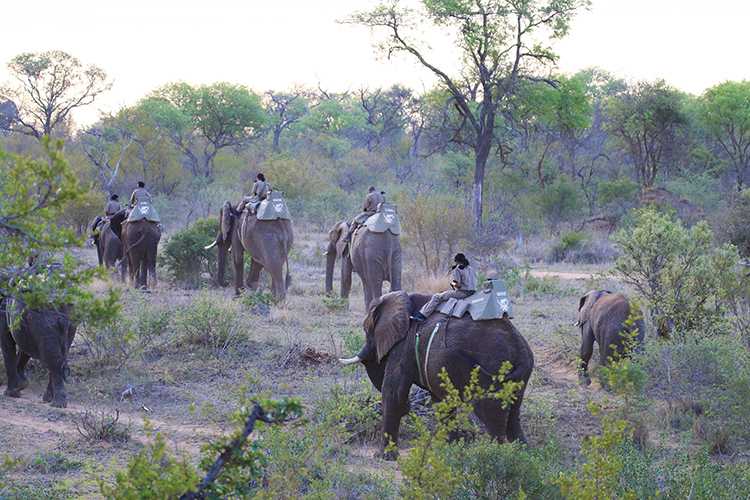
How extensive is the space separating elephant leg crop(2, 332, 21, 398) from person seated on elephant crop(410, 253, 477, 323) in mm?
4486

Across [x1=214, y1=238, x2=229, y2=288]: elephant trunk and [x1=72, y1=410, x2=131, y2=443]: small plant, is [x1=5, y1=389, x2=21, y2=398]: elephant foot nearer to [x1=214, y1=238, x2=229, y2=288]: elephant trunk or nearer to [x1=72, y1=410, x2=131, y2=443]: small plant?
[x1=72, y1=410, x2=131, y2=443]: small plant

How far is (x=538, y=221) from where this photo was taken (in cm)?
2875

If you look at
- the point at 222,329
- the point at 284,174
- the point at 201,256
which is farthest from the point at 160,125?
the point at 222,329

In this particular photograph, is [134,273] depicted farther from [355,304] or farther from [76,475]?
[76,475]

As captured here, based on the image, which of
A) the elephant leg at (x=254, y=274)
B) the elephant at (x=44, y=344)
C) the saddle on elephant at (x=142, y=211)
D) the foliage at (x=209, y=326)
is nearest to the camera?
the elephant at (x=44, y=344)

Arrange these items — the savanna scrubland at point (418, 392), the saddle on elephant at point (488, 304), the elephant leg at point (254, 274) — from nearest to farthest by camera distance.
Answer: the savanna scrubland at point (418, 392) < the saddle on elephant at point (488, 304) < the elephant leg at point (254, 274)

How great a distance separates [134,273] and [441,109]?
16447mm

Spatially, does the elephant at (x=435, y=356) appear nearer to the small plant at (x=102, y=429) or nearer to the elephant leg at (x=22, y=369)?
the small plant at (x=102, y=429)

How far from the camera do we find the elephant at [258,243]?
1213 cm

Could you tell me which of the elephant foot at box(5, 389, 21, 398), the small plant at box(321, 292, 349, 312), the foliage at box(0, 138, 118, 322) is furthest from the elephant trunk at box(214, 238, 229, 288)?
the foliage at box(0, 138, 118, 322)

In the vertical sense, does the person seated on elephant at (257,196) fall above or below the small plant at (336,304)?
above

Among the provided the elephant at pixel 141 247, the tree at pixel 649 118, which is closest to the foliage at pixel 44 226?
the elephant at pixel 141 247

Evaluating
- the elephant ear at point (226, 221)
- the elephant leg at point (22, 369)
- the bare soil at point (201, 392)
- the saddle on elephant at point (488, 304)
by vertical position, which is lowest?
the bare soil at point (201, 392)

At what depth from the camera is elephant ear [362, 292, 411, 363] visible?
19.2 ft
